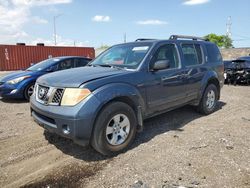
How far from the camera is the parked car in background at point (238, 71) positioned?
37.4 feet

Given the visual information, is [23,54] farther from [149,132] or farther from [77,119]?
[77,119]

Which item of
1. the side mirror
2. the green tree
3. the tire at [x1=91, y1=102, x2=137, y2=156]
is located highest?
the green tree

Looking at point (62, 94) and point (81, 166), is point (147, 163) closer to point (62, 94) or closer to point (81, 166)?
point (81, 166)

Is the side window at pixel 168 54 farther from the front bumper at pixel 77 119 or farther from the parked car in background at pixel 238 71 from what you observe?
the parked car in background at pixel 238 71

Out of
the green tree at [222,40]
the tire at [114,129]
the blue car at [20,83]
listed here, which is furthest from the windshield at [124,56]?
the green tree at [222,40]

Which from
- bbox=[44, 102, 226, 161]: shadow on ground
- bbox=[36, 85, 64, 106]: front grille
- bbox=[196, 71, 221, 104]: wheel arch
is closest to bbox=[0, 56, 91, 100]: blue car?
bbox=[44, 102, 226, 161]: shadow on ground

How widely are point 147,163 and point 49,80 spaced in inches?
79.0

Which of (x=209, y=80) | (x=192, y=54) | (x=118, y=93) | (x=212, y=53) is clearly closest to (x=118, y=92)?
(x=118, y=93)

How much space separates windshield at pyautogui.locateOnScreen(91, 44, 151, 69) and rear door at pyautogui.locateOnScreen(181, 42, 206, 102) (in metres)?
1.13

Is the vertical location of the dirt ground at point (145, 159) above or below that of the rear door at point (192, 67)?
below

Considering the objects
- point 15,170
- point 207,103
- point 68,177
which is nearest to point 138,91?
point 68,177

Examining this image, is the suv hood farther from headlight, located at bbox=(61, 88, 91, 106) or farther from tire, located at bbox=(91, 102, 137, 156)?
tire, located at bbox=(91, 102, 137, 156)

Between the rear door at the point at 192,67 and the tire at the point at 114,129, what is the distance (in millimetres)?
1824

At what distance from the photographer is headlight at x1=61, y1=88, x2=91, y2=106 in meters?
3.40
